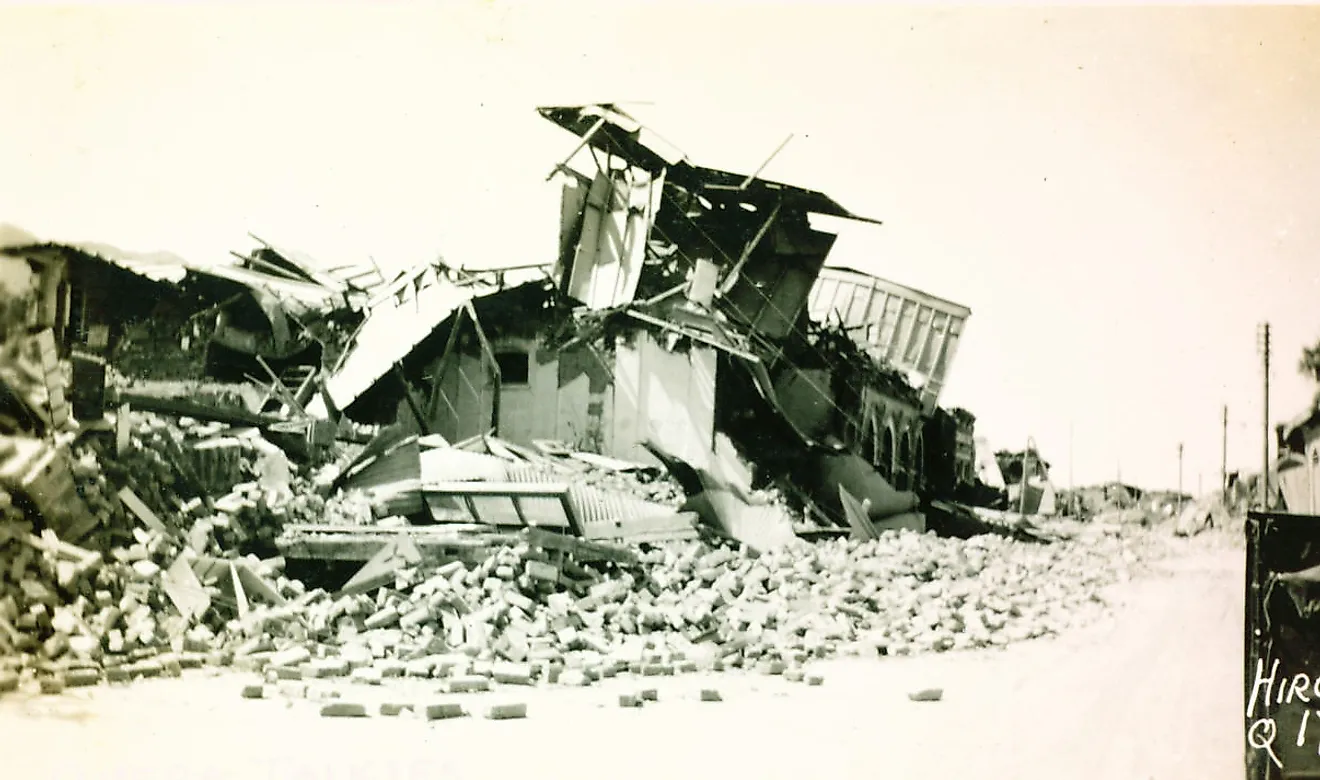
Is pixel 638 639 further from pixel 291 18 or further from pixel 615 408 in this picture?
pixel 291 18

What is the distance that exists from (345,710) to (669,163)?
10.2ft

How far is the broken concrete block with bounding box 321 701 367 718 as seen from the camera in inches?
164

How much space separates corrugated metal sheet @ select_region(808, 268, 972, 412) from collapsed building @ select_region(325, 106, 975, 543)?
1cm

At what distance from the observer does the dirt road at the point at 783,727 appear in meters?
4.22

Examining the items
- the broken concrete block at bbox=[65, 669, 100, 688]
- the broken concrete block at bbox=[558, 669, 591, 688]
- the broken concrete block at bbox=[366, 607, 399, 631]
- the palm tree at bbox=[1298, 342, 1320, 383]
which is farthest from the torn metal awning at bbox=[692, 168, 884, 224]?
the broken concrete block at bbox=[65, 669, 100, 688]

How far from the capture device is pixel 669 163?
514 cm

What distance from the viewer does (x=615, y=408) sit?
17.7 ft

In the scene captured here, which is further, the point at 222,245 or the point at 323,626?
the point at 222,245

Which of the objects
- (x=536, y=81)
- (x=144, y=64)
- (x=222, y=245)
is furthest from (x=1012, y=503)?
(x=144, y=64)

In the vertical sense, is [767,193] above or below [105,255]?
above

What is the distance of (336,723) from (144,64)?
3.46m

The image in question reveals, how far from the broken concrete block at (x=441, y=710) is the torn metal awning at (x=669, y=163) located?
283 cm

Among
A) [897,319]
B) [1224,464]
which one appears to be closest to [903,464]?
[897,319]

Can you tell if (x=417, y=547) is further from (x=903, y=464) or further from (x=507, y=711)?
(x=903, y=464)
